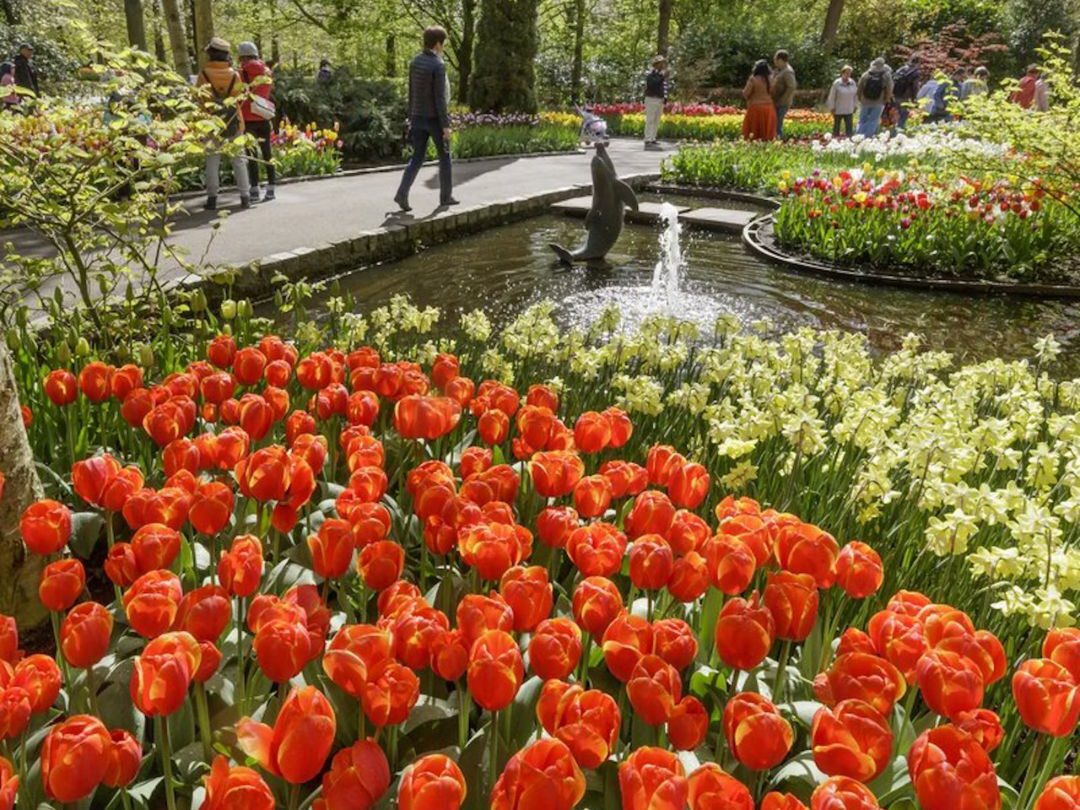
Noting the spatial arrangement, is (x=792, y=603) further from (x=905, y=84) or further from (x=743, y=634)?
(x=905, y=84)

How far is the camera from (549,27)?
36.3 meters

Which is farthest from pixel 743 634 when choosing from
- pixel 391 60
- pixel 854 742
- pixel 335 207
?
pixel 391 60

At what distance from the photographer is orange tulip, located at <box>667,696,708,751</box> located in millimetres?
1307

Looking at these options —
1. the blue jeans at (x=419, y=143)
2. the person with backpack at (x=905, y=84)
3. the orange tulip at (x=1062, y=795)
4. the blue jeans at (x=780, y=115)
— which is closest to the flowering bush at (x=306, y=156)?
the blue jeans at (x=419, y=143)

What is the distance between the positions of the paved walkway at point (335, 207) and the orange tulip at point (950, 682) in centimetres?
490

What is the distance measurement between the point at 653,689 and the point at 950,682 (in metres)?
0.44

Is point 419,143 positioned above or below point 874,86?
below

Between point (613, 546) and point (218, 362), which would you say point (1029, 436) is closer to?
point (613, 546)

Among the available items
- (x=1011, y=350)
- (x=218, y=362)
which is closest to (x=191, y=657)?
(x=218, y=362)

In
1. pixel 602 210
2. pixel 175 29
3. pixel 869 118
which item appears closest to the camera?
pixel 602 210

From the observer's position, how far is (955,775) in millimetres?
1106

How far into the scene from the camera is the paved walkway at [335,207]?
28.3 feet

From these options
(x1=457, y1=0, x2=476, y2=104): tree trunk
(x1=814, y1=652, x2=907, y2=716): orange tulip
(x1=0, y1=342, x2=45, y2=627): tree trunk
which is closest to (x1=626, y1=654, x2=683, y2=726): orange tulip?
(x1=814, y1=652, x2=907, y2=716): orange tulip

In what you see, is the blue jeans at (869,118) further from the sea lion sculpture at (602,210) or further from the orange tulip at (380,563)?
the orange tulip at (380,563)
